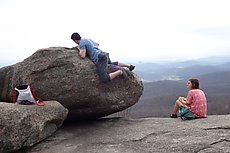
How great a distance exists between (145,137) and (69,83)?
4.02 m

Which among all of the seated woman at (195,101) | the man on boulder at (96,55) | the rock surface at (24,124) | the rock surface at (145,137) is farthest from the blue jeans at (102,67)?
the seated woman at (195,101)

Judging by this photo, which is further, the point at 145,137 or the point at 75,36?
the point at 75,36

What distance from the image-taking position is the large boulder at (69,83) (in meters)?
13.8

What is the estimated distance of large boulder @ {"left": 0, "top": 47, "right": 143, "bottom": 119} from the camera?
45.3ft

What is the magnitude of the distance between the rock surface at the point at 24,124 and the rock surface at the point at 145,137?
1.71 feet

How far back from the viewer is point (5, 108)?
1123cm

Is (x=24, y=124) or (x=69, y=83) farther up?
(x=69, y=83)

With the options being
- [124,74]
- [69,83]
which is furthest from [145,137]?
[69,83]

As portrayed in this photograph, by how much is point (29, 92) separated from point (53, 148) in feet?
7.85

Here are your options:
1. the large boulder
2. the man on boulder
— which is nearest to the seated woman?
the large boulder

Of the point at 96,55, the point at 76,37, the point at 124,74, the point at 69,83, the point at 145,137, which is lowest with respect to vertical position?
the point at 145,137

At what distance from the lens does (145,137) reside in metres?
12.1

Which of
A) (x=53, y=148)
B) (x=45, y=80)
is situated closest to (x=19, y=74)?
(x=45, y=80)

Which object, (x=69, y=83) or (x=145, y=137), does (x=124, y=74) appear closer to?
Answer: (x=69, y=83)
